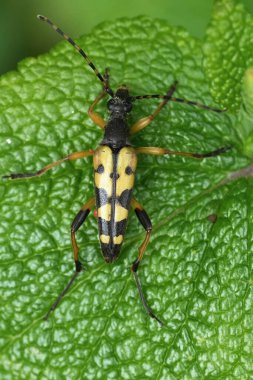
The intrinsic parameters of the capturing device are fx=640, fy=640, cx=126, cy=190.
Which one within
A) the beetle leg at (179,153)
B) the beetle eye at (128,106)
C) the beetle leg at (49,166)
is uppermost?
the beetle eye at (128,106)

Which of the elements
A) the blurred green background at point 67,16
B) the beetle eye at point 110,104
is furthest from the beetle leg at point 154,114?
the blurred green background at point 67,16

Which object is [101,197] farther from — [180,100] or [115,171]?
[180,100]

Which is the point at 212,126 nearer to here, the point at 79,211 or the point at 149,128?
the point at 149,128

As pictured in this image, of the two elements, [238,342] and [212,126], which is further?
[212,126]

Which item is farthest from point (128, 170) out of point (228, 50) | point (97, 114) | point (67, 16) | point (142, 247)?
point (67, 16)

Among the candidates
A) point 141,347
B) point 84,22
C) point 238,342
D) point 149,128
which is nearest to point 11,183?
point 149,128

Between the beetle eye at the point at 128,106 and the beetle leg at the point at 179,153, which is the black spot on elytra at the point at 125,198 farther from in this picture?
the beetle eye at the point at 128,106
